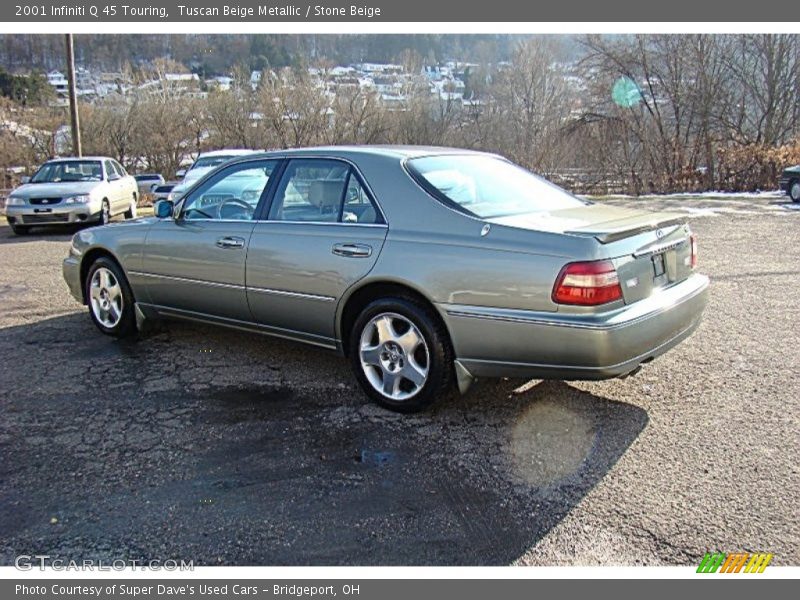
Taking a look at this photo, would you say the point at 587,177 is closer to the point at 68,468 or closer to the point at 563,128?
the point at 563,128

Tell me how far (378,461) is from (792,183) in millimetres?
17286

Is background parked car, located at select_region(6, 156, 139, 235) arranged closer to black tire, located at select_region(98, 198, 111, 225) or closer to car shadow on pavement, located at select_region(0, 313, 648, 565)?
black tire, located at select_region(98, 198, 111, 225)

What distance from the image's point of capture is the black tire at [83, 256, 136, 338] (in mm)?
5449

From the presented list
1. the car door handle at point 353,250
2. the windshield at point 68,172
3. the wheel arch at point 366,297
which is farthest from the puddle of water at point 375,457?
the windshield at point 68,172

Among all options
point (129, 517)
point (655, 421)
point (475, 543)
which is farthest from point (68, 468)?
point (655, 421)

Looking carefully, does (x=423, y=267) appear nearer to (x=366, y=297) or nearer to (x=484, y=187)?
(x=366, y=297)

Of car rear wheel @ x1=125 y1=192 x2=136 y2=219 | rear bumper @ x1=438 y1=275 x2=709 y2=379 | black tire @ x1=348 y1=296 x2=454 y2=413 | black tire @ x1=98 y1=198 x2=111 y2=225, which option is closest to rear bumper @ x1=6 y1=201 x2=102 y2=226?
black tire @ x1=98 y1=198 x2=111 y2=225

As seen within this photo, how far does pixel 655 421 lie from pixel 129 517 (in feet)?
9.11

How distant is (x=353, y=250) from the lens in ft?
13.1

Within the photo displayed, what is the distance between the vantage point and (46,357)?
16.7 feet

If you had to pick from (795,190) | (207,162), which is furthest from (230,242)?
(795,190)

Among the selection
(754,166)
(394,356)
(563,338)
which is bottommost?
(394,356)

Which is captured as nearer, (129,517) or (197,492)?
(129,517)
